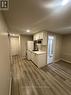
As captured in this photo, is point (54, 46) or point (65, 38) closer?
point (54, 46)

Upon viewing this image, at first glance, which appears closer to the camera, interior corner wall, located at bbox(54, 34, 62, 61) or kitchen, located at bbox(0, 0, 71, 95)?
kitchen, located at bbox(0, 0, 71, 95)

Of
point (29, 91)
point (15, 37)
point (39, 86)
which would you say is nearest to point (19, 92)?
point (29, 91)

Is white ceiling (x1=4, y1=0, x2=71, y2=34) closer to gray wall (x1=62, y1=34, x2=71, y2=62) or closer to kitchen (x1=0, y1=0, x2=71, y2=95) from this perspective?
kitchen (x1=0, y1=0, x2=71, y2=95)

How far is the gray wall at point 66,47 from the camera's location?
5.64 m

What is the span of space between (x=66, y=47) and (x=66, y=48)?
87 millimetres

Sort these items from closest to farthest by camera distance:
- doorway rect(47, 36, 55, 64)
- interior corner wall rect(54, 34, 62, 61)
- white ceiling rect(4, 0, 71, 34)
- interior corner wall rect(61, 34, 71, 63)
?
white ceiling rect(4, 0, 71, 34) → doorway rect(47, 36, 55, 64) → interior corner wall rect(61, 34, 71, 63) → interior corner wall rect(54, 34, 62, 61)

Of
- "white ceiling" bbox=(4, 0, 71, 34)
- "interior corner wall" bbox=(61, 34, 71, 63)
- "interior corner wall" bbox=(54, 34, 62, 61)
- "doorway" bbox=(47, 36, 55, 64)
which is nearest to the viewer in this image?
"white ceiling" bbox=(4, 0, 71, 34)

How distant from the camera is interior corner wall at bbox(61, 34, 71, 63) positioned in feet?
→ 18.5

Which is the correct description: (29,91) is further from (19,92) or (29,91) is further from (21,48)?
(21,48)

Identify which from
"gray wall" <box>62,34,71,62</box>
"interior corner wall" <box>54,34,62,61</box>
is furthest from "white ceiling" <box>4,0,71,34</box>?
"gray wall" <box>62,34,71,62</box>

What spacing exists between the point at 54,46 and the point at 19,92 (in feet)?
13.9

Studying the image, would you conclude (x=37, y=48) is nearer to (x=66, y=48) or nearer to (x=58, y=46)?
(x=58, y=46)

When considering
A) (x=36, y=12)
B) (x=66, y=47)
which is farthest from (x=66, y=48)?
(x=36, y=12)

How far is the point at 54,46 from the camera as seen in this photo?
556 centimetres
